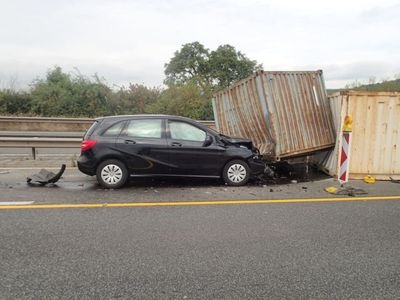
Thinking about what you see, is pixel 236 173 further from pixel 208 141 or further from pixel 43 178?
pixel 43 178

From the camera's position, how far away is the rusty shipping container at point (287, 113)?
28.5ft

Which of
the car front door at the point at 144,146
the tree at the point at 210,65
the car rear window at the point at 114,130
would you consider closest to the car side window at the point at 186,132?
the car front door at the point at 144,146

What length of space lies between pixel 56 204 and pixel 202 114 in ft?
59.8

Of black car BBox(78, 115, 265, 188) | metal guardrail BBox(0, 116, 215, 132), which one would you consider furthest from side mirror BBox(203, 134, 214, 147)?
metal guardrail BBox(0, 116, 215, 132)

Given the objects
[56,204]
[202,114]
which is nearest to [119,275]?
[56,204]

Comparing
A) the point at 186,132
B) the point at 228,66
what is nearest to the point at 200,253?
the point at 186,132

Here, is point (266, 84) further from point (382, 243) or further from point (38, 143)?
point (38, 143)

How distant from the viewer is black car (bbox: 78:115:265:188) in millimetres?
7609

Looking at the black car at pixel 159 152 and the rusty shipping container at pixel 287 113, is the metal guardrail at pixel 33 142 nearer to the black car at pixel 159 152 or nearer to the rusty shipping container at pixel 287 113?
the black car at pixel 159 152

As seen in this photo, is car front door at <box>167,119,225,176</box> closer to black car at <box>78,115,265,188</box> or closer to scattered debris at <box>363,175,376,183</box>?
black car at <box>78,115,265,188</box>

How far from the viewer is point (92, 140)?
7.64 meters

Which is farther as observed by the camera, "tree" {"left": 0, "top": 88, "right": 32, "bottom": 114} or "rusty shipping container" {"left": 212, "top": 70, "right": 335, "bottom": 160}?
"tree" {"left": 0, "top": 88, "right": 32, "bottom": 114}

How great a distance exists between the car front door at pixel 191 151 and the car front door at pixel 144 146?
17cm

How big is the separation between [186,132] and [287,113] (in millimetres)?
2543
